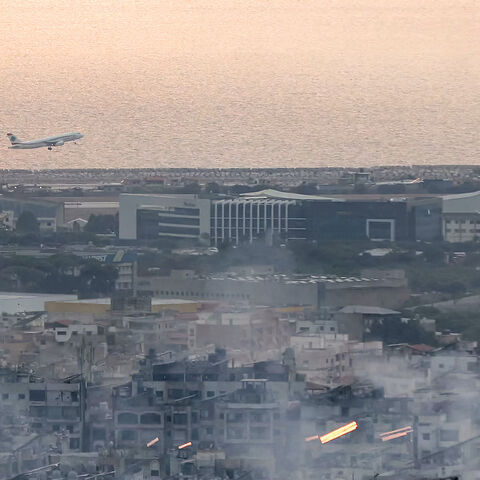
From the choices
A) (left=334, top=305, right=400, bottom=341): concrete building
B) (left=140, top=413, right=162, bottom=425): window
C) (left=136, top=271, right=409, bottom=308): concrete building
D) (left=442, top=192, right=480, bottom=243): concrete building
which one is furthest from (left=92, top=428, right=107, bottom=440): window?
(left=442, top=192, right=480, bottom=243): concrete building

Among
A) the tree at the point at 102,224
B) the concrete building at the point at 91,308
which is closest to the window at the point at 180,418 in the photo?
the concrete building at the point at 91,308

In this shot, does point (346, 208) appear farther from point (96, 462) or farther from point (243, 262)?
point (96, 462)

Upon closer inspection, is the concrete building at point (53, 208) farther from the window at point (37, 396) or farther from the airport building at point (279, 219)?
the window at point (37, 396)

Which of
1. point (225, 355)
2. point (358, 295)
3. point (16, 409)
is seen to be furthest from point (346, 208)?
point (16, 409)

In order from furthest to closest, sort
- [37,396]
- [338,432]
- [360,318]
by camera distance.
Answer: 1. [360,318]
2. [37,396]
3. [338,432]

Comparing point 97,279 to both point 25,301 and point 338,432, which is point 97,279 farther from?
point 338,432

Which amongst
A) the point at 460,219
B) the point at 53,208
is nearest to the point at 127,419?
the point at 460,219
